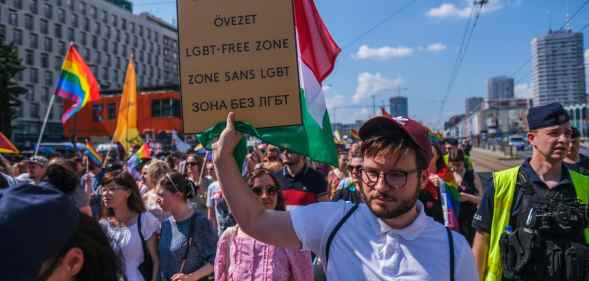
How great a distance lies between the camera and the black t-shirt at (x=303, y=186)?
521cm

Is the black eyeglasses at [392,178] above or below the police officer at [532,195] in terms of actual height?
above

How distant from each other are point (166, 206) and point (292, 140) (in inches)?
77.9

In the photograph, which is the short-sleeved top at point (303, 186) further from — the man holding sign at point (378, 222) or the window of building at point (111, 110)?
the window of building at point (111, 110)

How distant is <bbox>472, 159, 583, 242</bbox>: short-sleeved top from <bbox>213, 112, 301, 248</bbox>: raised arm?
5.62 feet

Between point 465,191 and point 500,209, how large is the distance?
9.43ft

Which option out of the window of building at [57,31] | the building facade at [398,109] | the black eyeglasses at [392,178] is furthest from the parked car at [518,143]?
the window of building at [57,31]

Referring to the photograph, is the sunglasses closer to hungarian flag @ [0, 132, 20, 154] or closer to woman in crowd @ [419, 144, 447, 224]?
woman in crowd @ [419, 144, 447, 224]

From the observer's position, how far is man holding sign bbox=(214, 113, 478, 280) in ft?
6.21

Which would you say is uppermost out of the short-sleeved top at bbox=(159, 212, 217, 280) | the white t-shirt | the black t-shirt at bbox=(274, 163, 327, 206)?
the white t-shirt

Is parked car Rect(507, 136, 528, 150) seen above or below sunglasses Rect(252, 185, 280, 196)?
below

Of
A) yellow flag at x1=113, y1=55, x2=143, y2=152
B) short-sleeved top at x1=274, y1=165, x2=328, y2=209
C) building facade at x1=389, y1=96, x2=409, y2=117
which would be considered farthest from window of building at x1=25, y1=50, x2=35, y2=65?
short-sleeved top at x1=274, y1=165, x2=328, y2=209

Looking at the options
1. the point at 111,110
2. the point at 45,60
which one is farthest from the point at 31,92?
the point at 111,110

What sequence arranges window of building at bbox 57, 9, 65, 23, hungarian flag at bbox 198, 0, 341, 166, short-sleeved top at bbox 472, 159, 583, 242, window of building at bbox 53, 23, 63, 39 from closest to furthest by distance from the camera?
hungarian flag at bbox 198, 0, 341, 166 < short-sleeved top at bbox 472, 159, 583, 242 < window of building at bbox 53, 23, 63, 39 < window of building at bbox 57, 9, 65, 23

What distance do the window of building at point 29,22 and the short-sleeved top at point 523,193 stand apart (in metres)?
70.9
